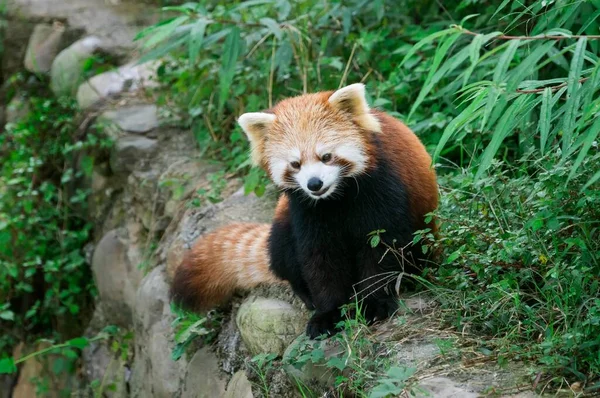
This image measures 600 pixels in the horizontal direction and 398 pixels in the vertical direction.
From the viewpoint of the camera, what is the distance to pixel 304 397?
9.35 ft

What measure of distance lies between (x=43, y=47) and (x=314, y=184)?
4.88 m

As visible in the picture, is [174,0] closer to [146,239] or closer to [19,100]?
[19,100]

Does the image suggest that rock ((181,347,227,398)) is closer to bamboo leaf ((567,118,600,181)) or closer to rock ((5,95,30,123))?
bamboo leaf ((567,118,600,181))

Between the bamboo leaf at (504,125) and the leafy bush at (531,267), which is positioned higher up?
the bamboo leaf at (504,125)

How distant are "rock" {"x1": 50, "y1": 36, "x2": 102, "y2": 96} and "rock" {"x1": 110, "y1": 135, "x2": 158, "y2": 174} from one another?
1.13 meters

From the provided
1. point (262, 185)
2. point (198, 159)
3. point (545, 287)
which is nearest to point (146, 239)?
point (198, 159)

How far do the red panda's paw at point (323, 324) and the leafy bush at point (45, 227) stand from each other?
320cm

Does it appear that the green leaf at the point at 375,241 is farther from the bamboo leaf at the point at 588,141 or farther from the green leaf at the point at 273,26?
the green leaf at the point at 273,26

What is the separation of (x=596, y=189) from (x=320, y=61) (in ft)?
8.40

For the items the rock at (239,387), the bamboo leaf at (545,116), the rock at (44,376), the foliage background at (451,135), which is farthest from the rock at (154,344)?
the bamboo leaf at (545,116)

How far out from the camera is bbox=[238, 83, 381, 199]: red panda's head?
10.2ft

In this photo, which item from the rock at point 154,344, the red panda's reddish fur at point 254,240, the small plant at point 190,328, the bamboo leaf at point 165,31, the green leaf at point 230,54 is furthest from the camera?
the green leaf at point 230,54

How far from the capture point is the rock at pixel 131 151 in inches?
222

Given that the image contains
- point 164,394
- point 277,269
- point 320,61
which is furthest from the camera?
point 320,61
